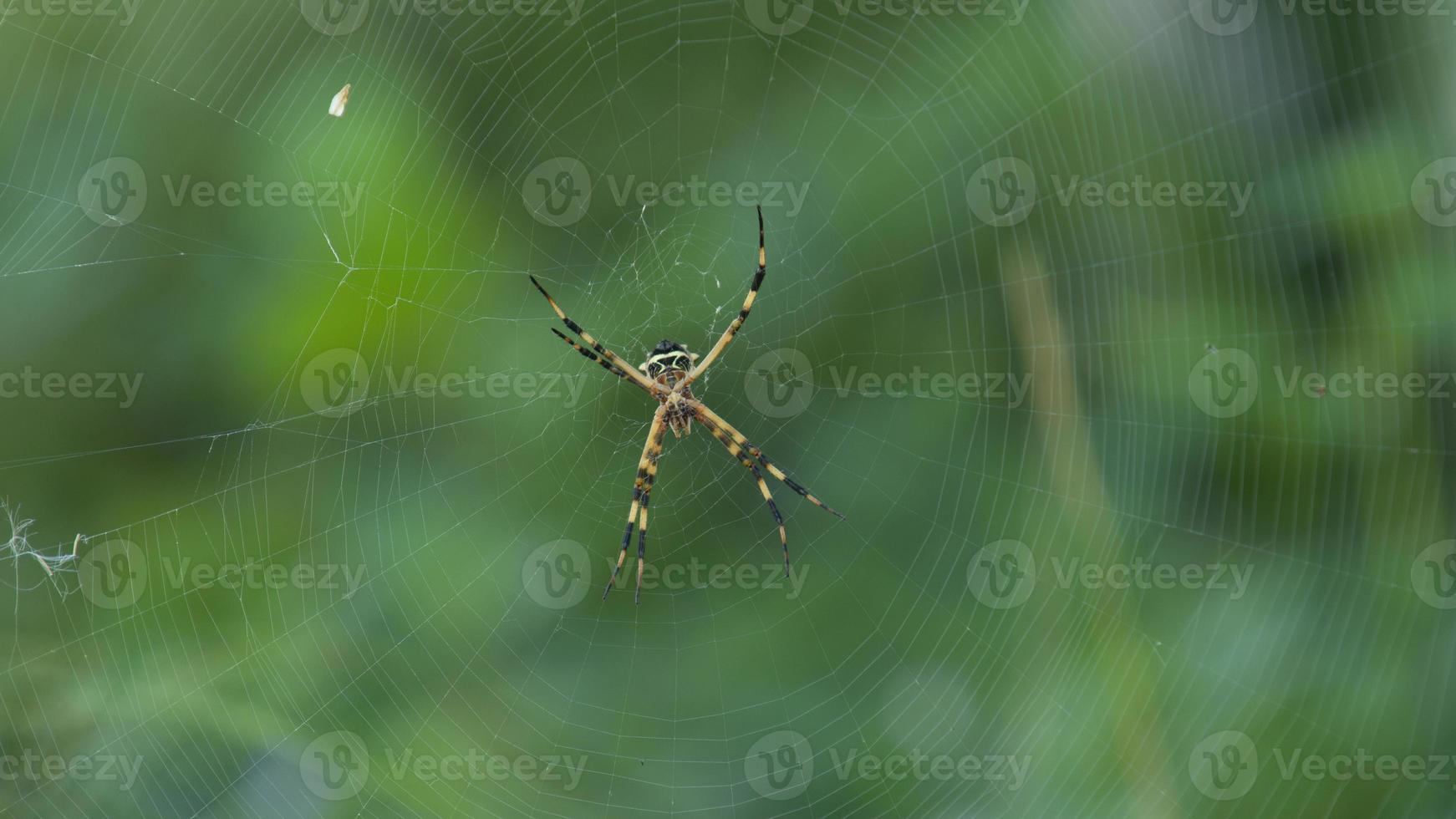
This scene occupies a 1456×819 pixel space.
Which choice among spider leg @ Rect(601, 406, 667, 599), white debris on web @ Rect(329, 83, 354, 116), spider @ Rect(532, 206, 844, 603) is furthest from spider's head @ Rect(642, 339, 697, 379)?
white debris on web @ Rect(329, 83, 354, 116)

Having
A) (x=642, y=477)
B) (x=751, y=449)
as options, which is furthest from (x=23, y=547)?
(x=751, y=449)

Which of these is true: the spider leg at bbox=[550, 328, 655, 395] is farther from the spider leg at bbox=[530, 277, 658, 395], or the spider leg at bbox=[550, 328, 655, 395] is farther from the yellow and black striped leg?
the yellow and black striped leg

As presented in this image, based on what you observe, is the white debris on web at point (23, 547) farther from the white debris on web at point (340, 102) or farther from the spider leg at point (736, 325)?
the spider leg at point (736, 325)

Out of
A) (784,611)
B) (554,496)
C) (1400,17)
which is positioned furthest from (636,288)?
(1400,17)

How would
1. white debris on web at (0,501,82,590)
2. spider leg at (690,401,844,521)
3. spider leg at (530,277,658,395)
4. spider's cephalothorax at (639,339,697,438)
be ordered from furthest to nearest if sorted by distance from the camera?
spider's cephalothorax at (639,339,697,438) → spider leg at (690,401,844,521) → spider leg at (530,277,658,395) → white debris on web at (0,501,82,590)

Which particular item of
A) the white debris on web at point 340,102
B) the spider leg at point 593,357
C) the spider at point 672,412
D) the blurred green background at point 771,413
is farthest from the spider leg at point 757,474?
the white debris on web at point 340,102

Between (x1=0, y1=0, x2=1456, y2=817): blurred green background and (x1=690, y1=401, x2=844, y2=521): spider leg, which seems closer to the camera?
(x1=0, y1=0, x2=1456, y2=817): blurred green background

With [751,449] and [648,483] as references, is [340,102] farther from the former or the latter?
[751,449]
